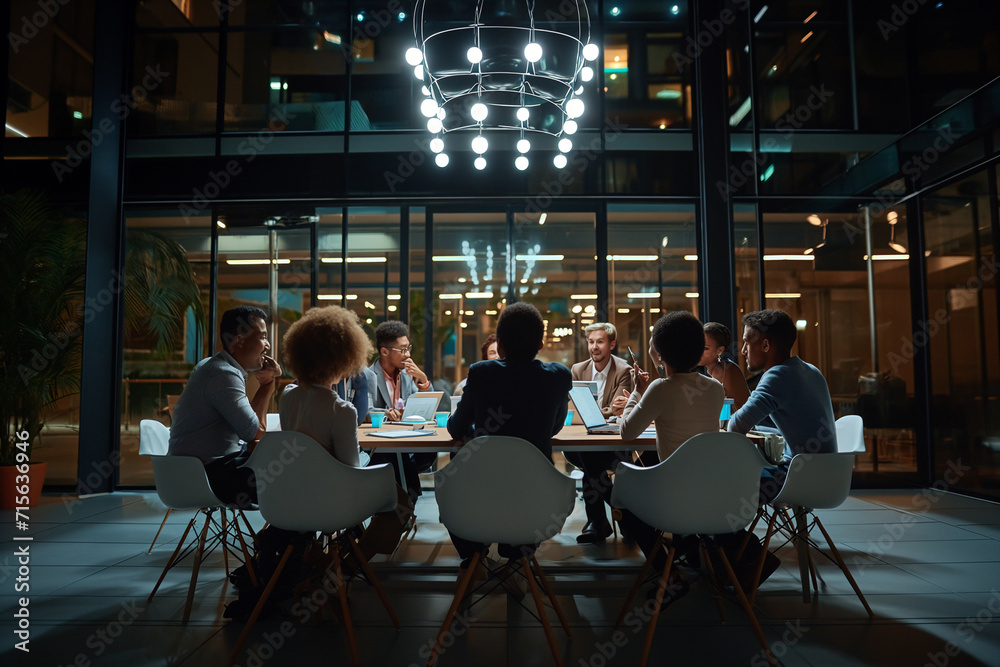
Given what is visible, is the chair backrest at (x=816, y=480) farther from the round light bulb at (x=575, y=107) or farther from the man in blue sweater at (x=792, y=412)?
the round light bulb at (x=575, y=107)

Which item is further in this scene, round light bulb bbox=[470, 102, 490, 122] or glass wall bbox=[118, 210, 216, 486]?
glass wall bbox=[118, 210, 216, 486]

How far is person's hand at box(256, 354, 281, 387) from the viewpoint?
9.71 feet

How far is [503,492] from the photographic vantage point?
2.16m

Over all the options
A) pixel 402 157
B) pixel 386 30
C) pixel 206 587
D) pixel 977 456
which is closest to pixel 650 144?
→ pixel 402 157

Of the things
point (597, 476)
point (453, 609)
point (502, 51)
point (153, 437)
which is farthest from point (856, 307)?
point (153, 437)

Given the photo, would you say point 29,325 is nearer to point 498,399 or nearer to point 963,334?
point 498,399

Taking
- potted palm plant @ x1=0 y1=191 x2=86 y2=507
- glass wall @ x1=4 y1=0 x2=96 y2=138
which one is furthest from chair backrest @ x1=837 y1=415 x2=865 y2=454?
glass wall @ x1=4 y1=0 x2=96 y2=138

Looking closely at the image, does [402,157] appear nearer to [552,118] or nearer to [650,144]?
[552,118]

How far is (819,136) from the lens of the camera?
19.5ft

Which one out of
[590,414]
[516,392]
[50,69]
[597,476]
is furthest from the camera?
[50,69]

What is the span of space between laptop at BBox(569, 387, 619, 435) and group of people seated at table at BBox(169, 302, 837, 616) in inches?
7.7

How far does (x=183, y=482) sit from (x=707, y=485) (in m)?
2.28

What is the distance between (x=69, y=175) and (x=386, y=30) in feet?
11.3

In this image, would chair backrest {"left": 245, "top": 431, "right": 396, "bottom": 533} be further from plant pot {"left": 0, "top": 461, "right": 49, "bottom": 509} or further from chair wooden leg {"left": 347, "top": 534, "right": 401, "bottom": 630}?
plant pot {"left": 0, "top": 461, "right": 49, "bottom": 509}
